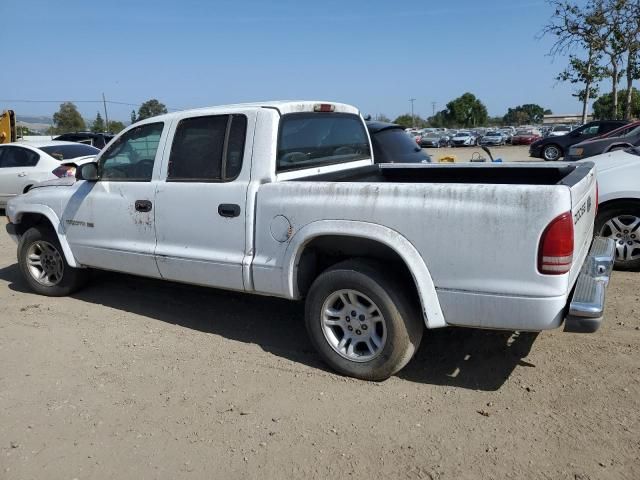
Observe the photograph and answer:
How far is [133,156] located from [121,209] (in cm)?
48

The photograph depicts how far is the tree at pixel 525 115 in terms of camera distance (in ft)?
425

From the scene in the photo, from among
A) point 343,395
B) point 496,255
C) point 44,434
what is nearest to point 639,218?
point 496,255

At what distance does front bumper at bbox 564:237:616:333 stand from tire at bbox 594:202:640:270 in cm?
184

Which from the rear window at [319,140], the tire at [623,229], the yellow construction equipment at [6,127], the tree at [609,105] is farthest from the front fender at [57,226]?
the tree at [609,105]

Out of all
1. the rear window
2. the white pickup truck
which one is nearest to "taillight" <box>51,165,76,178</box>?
the white pickup truck

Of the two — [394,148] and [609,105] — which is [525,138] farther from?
[394,148]

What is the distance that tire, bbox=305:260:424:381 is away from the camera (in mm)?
3586

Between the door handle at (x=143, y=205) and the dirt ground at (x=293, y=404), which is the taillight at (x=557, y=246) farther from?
the door handle at (x=143, y=205)

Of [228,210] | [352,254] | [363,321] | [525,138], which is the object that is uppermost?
[525,138]

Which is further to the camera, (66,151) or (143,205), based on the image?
(66,151)

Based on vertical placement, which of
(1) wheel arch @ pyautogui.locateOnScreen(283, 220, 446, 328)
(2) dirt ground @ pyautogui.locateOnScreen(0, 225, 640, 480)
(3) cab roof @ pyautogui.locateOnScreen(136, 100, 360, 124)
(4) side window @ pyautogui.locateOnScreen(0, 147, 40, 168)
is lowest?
(2) dirt ground @ pyautogui.locateOnScreen(0, 225, 640, 480)

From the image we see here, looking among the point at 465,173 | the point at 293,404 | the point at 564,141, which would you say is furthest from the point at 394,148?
the point at 564,141

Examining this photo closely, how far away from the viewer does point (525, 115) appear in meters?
131

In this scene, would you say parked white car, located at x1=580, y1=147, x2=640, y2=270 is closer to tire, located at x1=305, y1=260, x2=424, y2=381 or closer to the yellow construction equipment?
tire, located at x1=305, y1=260, x2=424, y2=381
